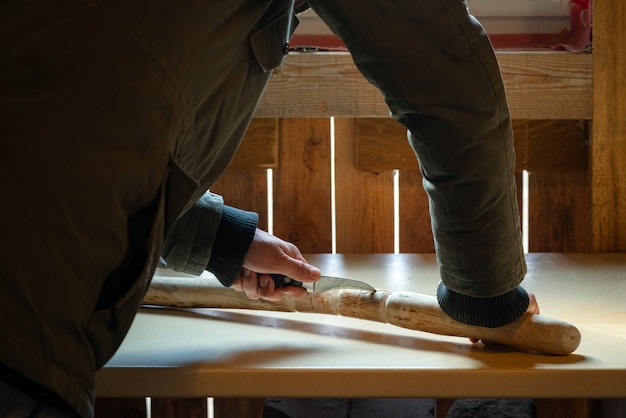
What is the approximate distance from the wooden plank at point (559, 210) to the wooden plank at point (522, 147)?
0.04 metres

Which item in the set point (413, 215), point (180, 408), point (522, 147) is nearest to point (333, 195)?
point (413, 215)

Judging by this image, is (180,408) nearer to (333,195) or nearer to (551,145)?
(333,195)

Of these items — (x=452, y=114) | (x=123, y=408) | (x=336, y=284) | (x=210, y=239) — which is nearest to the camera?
(x=452, y=114)

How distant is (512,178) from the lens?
110 centimetres

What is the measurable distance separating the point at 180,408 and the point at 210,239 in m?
0.72

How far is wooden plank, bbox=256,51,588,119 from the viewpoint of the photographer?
2131 millimetres

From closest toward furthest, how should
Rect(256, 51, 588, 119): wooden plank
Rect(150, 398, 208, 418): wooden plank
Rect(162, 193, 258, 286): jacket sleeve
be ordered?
Rect(162, 193, 258, 286): jacket sleeve, Rect(150, 398, 208, 418): wooden plank, Rect(256, 51, 588, 119): wooden plank

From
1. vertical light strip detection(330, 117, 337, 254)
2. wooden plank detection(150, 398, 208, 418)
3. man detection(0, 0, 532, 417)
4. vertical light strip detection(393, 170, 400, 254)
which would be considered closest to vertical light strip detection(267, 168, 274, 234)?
vertical light strip detection(330, 117, 337, 254)

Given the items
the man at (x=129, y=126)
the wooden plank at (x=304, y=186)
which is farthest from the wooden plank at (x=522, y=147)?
the man at (x=129, y=126)

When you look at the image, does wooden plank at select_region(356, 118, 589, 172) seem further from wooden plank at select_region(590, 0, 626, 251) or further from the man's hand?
the man's hand

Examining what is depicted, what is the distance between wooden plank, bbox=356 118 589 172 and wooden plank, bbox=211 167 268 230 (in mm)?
264

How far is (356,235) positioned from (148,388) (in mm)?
1123

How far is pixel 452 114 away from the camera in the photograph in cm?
101

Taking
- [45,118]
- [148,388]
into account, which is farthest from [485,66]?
[148,388]
